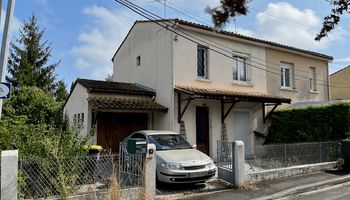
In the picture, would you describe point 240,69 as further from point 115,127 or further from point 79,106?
point 79,106

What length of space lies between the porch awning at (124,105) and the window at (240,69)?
469cm

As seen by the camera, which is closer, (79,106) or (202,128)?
(79,106)

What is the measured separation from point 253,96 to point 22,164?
11.1 meters

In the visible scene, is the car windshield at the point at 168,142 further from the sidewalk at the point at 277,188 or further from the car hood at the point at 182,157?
the sidewalk at the point at 277,188

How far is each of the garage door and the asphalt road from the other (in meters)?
6.78

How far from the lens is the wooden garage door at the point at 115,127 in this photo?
14.5 metres

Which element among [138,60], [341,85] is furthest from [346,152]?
[341,85]

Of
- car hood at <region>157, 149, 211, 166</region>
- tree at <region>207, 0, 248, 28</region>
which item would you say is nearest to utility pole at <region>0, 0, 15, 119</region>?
car hood at <region>157, 149, 211, 166</region>

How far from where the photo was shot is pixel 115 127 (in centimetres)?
1484

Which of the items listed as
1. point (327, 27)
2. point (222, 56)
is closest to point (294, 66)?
point (222, 56)

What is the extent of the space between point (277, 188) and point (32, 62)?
86.3 ft

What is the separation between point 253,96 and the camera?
1575 centimetres

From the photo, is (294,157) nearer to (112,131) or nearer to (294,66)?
(112,131)

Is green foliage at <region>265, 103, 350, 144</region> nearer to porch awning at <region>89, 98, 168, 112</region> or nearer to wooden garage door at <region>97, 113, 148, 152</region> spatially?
porch awning at <region>89, 98, 168, 112</region>
